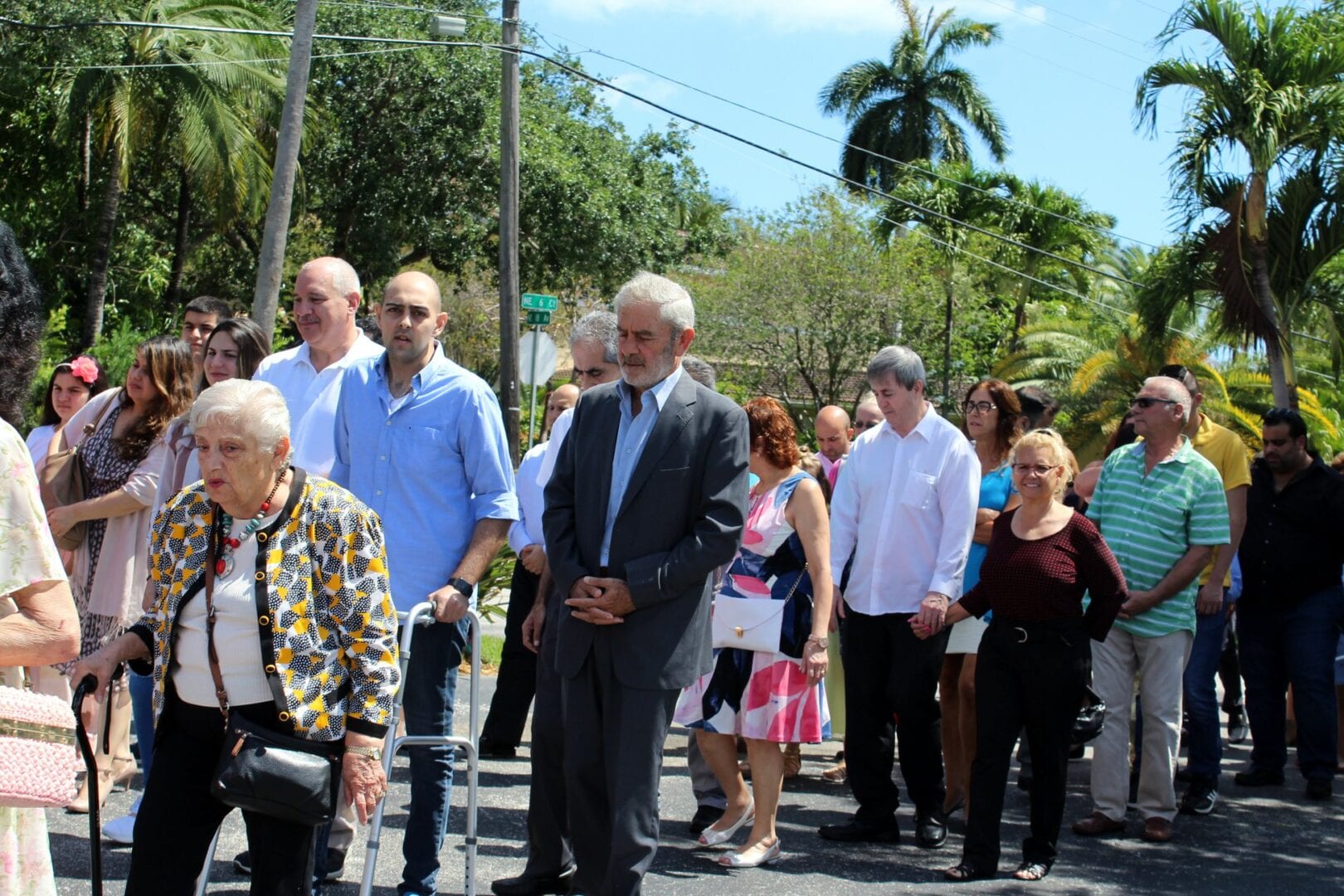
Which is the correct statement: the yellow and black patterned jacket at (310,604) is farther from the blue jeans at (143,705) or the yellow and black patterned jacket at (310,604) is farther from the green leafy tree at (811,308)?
the green leafy tree at (811,308)

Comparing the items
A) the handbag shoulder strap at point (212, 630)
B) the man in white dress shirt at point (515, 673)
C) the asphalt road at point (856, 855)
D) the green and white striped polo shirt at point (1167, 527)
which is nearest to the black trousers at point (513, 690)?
the man in white dress shirt at point (515, 673)

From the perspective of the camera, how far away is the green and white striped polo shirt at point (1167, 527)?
6.95 metres

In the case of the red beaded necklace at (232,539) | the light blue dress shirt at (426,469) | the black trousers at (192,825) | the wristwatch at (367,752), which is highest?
the light blue dress shirt at (426,469)

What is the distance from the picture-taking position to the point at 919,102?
56.6 meters

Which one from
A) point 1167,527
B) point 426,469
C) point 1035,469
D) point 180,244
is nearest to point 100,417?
point 426,469

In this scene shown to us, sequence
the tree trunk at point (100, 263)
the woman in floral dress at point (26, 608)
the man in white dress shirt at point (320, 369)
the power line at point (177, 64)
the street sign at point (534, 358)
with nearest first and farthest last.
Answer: the woman in floral dress at point (26, 608) → the man in white dress shirt at point (320, 369) → the street sign at point (534, 358) → the power line at point (177, 64) → the tree trunk at point (100, 263)

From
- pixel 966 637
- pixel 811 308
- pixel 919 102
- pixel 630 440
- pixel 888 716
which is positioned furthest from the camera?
pixel 919 102

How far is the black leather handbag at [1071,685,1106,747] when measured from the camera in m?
6.30

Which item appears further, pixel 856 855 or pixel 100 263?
pixel 100 263

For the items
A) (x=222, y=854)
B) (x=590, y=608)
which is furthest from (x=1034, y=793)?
(x=222, y=854)

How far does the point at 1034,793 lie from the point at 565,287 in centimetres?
2535

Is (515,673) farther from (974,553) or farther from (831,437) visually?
(974,553)

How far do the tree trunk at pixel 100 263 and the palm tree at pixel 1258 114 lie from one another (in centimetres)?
1578

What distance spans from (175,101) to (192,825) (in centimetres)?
2098
